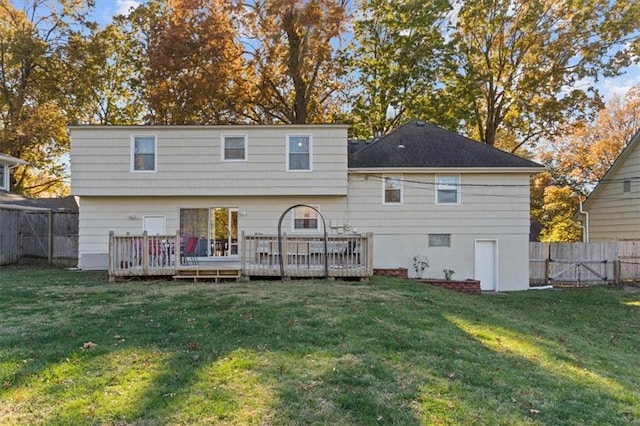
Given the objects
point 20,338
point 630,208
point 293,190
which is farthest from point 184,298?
point 630,208

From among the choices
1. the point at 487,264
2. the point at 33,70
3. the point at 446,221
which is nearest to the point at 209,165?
the point at 446,221

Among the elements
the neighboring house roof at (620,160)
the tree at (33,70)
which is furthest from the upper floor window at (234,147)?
the neighboring house roof at (620,160)

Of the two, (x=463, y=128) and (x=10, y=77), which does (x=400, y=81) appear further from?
(x=10, y=77)

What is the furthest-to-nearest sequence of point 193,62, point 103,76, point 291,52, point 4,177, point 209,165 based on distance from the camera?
point 103,76 → point 291,52 → point 193,62 → point 4,177 → point 209,165

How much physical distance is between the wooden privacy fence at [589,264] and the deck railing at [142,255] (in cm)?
1283

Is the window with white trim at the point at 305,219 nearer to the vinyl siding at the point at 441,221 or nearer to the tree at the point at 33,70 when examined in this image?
the vinyl siding at the point at 441,221

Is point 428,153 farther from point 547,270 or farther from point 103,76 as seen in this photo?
point 103,76

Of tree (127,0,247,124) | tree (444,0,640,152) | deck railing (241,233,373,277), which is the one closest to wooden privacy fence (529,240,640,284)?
tree (444,0,640,152)

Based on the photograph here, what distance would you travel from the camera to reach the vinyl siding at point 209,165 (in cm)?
1392

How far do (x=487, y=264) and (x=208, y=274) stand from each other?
31.6 ft

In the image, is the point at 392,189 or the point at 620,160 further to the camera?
the point at 620,160

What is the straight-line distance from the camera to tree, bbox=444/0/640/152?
776 inches

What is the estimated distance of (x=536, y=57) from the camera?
20938 millimetres

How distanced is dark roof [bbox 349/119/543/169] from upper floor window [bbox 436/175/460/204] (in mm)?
438
